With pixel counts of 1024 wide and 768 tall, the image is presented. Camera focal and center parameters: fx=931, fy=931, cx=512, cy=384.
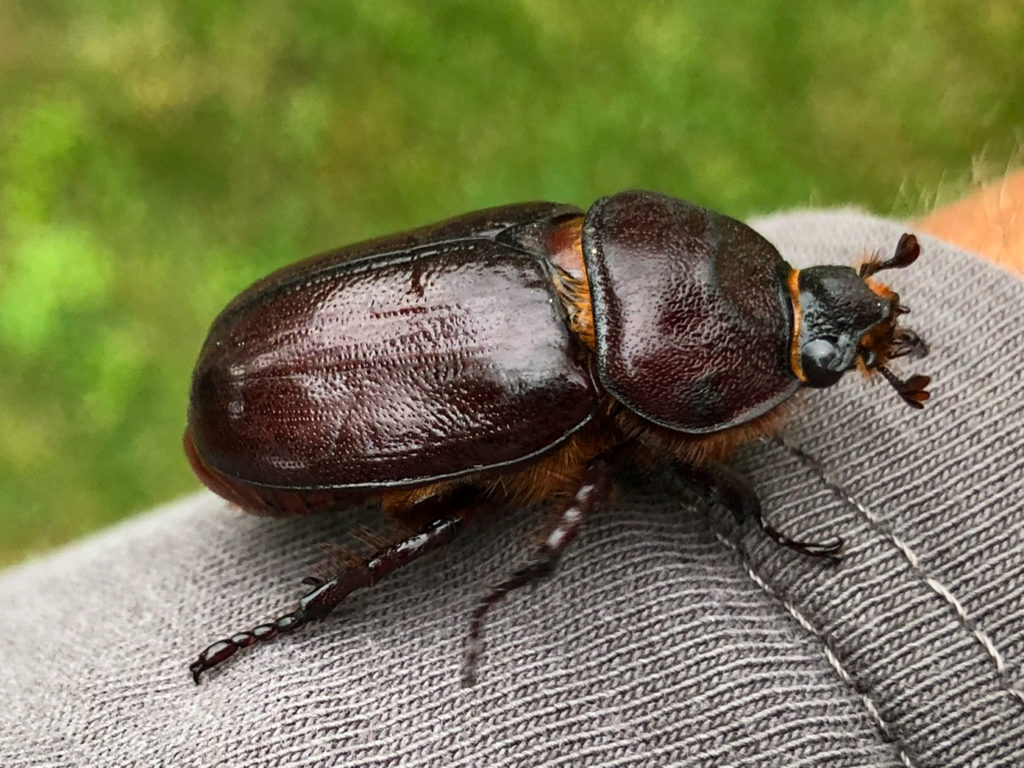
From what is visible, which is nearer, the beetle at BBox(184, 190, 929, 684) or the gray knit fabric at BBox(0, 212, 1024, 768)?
the gray knit fabric at BBox(0, 212, 1024, 768)

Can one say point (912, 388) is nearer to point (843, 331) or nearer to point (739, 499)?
point (843, 331)

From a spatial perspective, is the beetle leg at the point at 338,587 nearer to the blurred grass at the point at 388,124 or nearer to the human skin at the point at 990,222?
the human skin at the point at 990,222

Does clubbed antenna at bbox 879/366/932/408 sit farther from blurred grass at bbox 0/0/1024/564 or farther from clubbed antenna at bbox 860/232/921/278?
blurred grass at bbox 0/0/1024/564

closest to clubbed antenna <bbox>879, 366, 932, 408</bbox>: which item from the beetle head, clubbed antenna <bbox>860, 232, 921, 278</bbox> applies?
the beetle head

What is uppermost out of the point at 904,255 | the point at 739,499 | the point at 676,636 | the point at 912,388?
the point at 904,255

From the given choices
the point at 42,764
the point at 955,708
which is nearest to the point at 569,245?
the point at 955,708

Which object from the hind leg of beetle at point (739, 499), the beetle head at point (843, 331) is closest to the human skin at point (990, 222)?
the beetle head at point (843, 331)

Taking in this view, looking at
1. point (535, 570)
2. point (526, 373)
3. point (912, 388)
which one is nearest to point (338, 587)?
point (535, 570)
